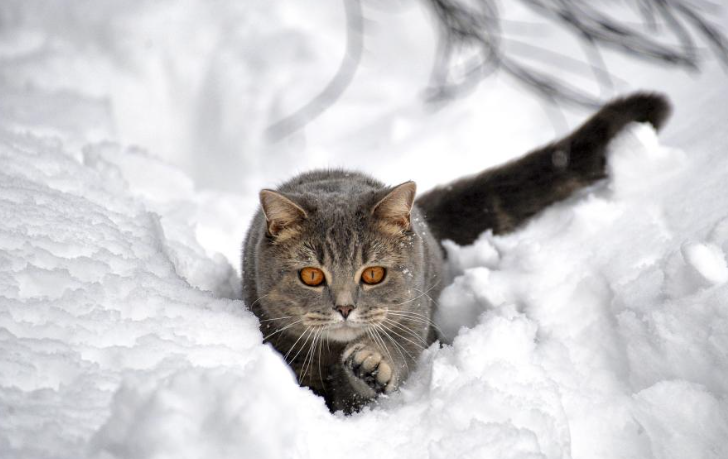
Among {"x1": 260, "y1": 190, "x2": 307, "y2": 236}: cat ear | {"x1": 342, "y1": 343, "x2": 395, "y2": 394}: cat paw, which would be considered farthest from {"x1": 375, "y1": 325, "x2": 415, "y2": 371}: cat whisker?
{"x1": 260, "y1": 190, "x2": 307, "y2": 236}: cat ear

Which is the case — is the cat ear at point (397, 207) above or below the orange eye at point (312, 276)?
above

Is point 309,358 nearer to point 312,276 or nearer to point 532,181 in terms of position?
point 312,276

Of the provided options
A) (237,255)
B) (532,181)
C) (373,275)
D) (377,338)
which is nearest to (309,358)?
(377,338)

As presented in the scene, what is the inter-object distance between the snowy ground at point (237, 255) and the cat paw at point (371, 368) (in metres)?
0.10

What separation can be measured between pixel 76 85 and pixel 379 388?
315cm

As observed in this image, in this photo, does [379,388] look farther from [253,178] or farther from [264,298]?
[253,178]

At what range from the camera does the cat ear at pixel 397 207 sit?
2338mm

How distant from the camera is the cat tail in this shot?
3.08 meters

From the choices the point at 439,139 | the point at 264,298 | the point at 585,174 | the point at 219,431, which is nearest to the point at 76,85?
the point at 439,139

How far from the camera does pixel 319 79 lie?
14.7 feet

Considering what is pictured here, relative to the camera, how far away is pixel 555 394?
1.94 metres

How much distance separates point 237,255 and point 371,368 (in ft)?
4.96

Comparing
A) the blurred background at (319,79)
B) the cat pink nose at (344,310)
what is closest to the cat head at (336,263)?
the cat pink nose at (344,310)

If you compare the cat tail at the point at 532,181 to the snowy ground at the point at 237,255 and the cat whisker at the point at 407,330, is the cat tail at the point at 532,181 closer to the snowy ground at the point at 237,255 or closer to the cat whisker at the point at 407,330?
the snowy ground at the point at 237,255
